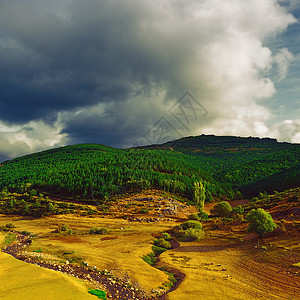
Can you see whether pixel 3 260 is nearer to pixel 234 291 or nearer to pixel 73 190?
pixel 234 291

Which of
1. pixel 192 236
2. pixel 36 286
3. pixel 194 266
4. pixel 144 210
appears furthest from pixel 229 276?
pixel 144 210

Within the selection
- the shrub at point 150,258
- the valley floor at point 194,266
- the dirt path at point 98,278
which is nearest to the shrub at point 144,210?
the valley floor at point 194,266

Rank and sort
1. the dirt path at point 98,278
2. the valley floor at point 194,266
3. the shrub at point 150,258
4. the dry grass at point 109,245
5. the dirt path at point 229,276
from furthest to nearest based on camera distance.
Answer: the shrub at point 150,258, the dry grass at point 109,245, the dirt path at point 98,278, the dirt path at point 229,276, the valley floor at point 194,266

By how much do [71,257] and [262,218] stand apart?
1207 inches

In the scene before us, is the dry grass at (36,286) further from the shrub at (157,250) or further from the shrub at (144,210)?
the shrub at (144,210)

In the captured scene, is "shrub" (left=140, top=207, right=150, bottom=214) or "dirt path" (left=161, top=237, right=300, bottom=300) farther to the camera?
"shrub" (left=140, top=207, right=150, bottom=214)

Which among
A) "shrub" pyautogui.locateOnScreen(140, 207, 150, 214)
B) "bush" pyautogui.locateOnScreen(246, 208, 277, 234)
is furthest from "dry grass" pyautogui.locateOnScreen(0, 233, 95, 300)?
"shrub" pyautogui.locateOnScreen(140, 207, 150, 214)

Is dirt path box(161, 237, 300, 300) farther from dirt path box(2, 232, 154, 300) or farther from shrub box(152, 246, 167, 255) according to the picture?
dirt path box(2, 232, 154, 300)

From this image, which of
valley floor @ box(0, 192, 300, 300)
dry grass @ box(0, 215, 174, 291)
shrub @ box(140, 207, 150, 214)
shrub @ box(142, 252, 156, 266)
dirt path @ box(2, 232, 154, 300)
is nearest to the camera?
valley floor @ box(0, 192, 300, 300)

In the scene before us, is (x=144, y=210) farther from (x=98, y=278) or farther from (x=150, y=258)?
(x=98, y=278)

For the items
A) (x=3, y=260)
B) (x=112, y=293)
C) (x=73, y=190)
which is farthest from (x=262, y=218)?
(x=73, y=190)

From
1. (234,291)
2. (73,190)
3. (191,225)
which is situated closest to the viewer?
(234,291)

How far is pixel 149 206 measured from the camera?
234 feet

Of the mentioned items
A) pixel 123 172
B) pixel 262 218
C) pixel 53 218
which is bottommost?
pixel 53 218
